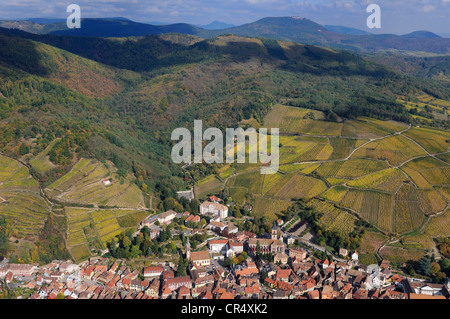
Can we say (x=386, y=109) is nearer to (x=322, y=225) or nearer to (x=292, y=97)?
(x=292, y=97)

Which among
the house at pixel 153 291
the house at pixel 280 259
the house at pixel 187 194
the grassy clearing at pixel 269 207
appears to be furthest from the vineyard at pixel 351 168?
the house at pixel 153 291

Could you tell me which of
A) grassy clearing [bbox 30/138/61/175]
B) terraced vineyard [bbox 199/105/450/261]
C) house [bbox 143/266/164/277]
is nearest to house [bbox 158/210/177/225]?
house [bbox 143/266/164/277]

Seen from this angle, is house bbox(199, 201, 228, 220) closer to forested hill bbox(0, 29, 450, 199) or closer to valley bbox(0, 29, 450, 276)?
valley bbox(0, 29, 450, 276)

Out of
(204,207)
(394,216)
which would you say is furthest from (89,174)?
(394,216)

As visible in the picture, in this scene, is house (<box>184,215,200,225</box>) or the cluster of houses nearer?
the cluster of houses

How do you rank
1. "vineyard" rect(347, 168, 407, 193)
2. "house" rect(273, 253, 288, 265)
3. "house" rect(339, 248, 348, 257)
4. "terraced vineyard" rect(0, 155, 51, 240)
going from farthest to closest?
"vineyard" rect(347, 168, 407, 193), "terraced vineyard" rect(0, 155, 51, 240), "house" rect(339, 248, 348, 257), "house" rect(273, 253, 288, 265)

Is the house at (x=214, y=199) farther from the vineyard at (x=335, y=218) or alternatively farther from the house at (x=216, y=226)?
the vineyard at (x=335, y=218)

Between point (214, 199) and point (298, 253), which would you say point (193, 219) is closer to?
point (214, 199)

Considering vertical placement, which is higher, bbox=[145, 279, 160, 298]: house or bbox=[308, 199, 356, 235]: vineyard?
bbox=[308, 199, 356, 235]: vineyard
